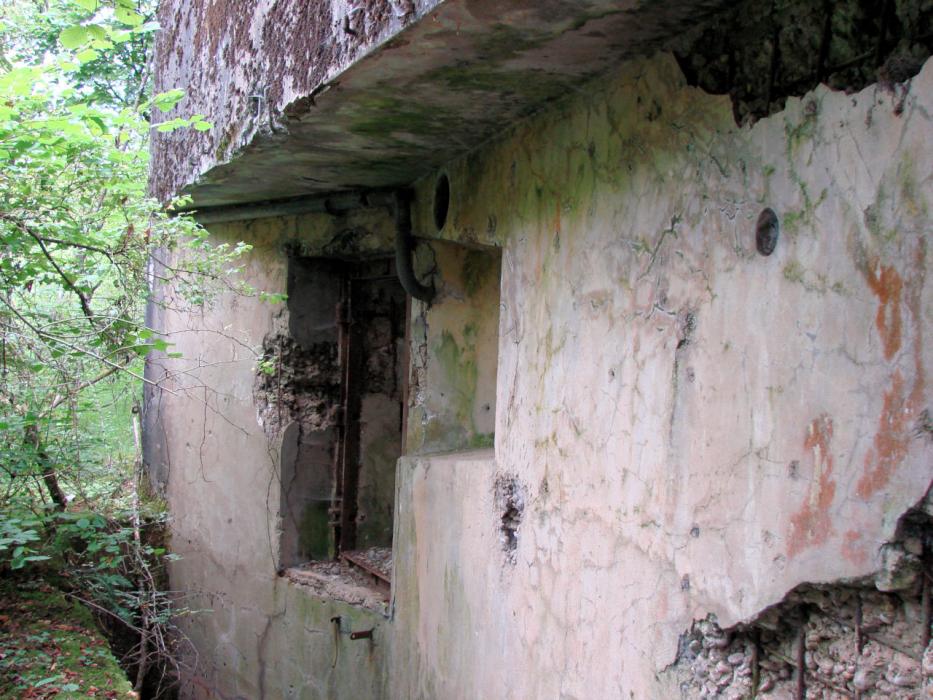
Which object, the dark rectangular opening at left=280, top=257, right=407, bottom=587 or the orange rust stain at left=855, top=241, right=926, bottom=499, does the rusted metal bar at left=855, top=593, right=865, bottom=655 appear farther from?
the dark rectangular opening at left=280, top=257, right=407, bottom=587

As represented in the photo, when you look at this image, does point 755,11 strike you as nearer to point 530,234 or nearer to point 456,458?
point 530,234

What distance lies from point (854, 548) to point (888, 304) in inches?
18.3

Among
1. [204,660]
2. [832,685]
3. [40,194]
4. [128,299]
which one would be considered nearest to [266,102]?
[40,194]

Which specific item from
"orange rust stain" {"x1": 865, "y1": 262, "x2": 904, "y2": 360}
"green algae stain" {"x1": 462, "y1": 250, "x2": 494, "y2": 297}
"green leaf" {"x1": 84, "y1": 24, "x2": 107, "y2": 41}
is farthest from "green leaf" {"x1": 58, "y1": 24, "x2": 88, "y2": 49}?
"green algae stain" {"x1": 462, "y1": 250, "x2": 494, "y2": 297}

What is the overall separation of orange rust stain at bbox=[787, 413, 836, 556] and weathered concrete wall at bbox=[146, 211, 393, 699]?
9.42ft

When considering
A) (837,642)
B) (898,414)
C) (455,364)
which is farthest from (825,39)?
(455,364)

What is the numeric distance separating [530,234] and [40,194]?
2052 millimetres

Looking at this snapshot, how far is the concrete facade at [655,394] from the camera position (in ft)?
5.25

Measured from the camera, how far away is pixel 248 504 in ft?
17.1

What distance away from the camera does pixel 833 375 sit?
168 centimetres

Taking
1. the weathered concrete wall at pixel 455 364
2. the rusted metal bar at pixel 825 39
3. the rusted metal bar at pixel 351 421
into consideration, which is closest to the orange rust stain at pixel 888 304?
the rusted metal bar at pixel 825 39

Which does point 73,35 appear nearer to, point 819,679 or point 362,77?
point 362,77

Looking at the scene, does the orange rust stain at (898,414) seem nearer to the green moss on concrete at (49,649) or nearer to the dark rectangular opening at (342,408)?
the green moss on concrete at (49,649)

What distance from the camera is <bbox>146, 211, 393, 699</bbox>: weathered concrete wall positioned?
15.3 feet
